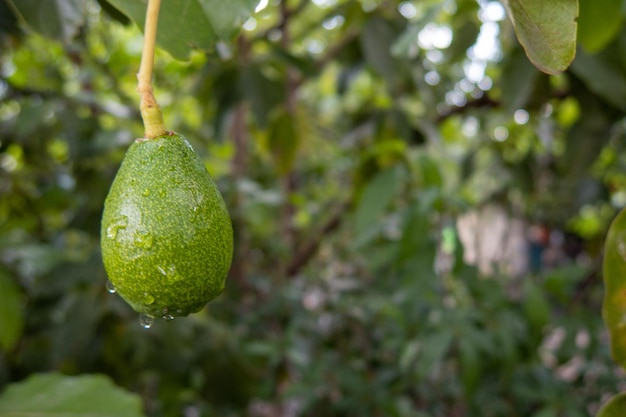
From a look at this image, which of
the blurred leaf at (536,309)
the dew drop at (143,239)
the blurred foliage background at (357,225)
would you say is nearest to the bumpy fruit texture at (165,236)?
the dew drop at (143,239)

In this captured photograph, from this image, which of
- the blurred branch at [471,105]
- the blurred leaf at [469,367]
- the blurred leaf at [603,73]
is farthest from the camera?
the blurred branch at [471,105]

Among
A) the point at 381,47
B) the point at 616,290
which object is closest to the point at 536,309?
the point at 381,47

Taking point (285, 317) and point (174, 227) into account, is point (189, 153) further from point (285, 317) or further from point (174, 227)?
point (285, 317)

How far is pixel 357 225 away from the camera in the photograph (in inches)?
58.4

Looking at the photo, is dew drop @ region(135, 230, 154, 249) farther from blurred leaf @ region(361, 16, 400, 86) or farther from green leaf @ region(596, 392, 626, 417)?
blurred leaf @ region(361, 16, 400, 86)

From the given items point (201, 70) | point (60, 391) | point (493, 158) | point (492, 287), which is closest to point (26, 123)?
point (201, 70)

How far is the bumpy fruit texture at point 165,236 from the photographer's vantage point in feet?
1.69

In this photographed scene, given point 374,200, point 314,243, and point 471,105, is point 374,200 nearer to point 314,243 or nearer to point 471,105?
point 471,105

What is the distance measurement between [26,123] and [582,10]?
1.30 meters

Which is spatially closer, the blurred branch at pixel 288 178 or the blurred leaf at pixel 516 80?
the blurred leaf at pixel 516 80

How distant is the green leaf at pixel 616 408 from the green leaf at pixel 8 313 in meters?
1.18

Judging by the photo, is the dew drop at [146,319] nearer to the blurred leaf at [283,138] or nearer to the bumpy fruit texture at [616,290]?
the bumpy fruit texture at [616,290]

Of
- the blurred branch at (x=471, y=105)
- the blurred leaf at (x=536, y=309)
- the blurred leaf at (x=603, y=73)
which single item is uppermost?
the blurred leaf at (x=603, y=73)

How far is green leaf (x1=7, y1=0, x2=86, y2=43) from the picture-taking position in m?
0.73
